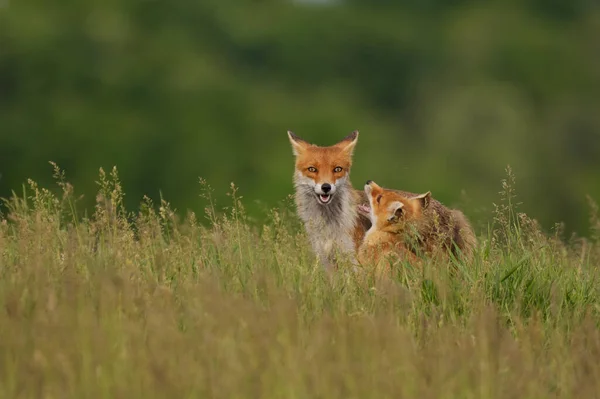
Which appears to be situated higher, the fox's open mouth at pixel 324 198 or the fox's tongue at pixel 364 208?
the fox's open mouth at pixel 324 198

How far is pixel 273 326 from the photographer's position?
5.25 meters

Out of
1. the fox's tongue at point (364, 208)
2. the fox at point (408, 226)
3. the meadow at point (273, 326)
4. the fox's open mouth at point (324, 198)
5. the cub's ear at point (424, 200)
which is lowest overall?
the meadow at point (273, 326)

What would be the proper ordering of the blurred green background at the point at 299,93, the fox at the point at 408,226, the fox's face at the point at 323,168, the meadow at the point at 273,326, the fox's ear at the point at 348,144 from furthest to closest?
the blurred green background at the point at 299,93 < the fox's ear at the point at 348,144 < the fox's face at the point at 323,168 < the fox at the point at 408,226 < the meadow at the point at 273,326

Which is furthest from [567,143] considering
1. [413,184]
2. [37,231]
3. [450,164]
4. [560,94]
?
[37,231]

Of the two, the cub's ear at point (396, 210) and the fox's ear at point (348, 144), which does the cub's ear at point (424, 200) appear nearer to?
the cub's ear at point (396, 210)

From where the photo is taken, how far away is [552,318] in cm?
652

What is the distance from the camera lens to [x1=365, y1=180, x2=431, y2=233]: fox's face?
8180 millimetres

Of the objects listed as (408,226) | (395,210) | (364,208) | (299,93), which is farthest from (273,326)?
(299,93)

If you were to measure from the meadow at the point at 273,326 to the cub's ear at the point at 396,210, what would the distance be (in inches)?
39.0

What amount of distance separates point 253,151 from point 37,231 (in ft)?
92.9

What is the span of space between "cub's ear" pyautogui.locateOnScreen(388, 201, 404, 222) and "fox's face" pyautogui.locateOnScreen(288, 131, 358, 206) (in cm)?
122

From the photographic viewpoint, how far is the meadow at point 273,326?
16.0ft

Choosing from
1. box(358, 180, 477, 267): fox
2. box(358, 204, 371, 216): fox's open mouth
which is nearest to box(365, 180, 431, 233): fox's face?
box(358, 180, 477, 267): fox

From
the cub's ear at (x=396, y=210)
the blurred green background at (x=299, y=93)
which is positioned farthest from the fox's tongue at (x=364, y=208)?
the blurred green background at (x=299, y=93)
